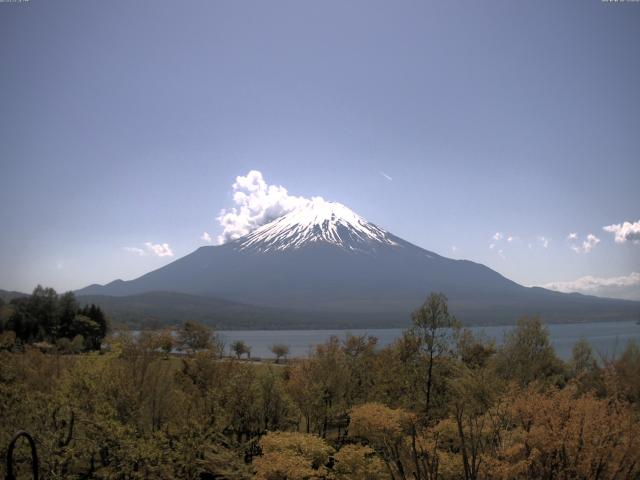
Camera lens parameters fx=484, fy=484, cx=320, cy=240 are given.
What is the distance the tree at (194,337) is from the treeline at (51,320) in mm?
19816

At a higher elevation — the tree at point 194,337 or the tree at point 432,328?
the tree at point 432,328

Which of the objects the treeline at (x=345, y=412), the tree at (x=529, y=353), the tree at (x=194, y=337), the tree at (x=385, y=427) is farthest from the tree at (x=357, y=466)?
the tree at (x=194, y=337)

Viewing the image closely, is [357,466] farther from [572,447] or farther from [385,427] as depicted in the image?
[572,447]

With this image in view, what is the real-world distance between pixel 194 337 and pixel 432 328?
117 ft

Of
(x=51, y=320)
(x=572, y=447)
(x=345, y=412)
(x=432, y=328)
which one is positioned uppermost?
(x=432, y=328)

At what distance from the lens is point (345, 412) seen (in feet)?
82.4

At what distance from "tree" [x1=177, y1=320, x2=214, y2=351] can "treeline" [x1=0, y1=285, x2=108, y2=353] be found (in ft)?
65.0

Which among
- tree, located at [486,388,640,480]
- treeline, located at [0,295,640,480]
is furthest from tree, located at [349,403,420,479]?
tree, located at [486,388,640,480]

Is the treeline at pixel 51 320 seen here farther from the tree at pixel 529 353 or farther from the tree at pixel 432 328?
the tree at pixel 432 328

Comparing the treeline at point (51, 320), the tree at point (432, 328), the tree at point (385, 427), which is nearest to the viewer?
the tree at point (385, 427)

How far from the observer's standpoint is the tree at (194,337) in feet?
174

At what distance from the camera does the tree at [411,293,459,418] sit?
2492 centimetres

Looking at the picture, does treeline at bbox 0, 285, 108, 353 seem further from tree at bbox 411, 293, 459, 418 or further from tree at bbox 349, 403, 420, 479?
tree at bbox 349, 403, 420, 479

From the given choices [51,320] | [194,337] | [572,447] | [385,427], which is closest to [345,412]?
[385,427]
